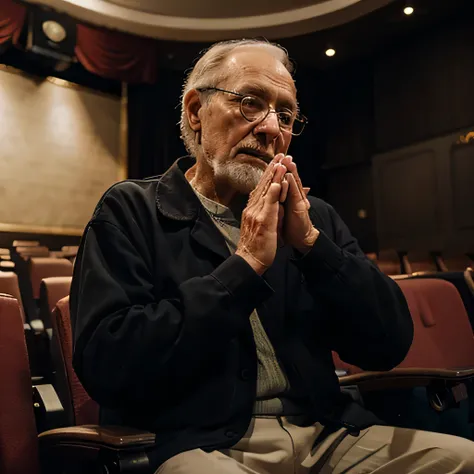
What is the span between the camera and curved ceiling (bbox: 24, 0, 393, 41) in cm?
334

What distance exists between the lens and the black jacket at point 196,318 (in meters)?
0.48

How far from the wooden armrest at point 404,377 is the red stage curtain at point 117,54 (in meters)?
3.12

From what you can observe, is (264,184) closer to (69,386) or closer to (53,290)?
(69,386)

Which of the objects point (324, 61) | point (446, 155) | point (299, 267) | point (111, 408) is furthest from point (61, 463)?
point (324, 61)

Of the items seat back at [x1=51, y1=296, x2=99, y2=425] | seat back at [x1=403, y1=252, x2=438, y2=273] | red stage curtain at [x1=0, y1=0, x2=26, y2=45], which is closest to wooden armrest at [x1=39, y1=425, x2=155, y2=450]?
seat back at [x1=51, y1=296, x2=99, y2=425]

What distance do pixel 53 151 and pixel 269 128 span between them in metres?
3.34

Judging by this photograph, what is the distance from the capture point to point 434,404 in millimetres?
716

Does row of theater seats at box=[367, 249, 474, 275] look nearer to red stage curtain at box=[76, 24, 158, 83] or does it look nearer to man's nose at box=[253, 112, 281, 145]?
red stage curtain at box=[76, 24, 158, 83]

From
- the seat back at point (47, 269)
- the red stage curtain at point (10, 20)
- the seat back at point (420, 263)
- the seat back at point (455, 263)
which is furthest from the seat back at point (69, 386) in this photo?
the red stage curtain at point (10, 20)

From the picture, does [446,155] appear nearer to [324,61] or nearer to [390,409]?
[324,61]

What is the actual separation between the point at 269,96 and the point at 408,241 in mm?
3181

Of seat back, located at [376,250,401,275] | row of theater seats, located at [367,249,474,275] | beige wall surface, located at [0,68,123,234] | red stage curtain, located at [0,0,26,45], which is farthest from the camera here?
beige wall surface, located at [0,68,123,234]

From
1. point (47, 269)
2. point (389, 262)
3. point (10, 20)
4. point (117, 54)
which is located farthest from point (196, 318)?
point (117, 54)

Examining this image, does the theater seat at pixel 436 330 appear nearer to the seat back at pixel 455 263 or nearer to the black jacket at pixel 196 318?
the black jacket at pixel 196 318
